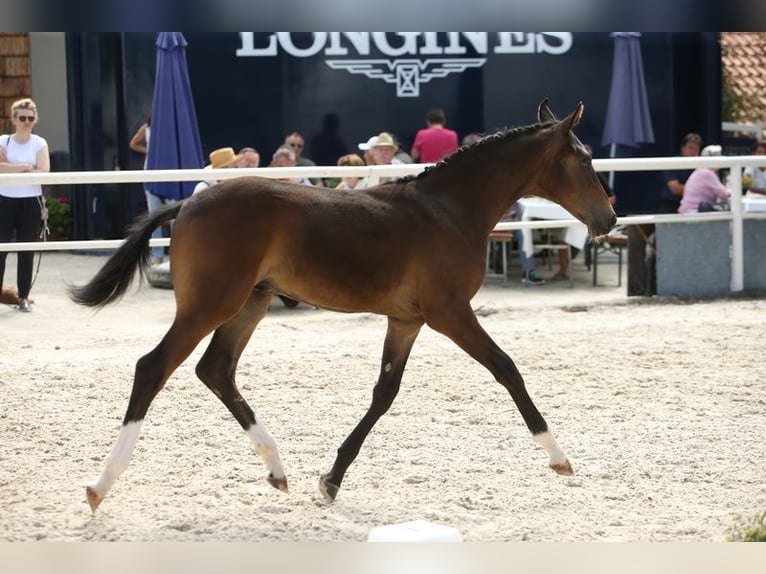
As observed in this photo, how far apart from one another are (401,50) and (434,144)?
68.5 inches

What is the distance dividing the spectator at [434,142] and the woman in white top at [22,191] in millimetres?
3726

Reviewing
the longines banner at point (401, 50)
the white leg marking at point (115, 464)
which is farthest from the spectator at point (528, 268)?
the white leg marking at point (115, 464)

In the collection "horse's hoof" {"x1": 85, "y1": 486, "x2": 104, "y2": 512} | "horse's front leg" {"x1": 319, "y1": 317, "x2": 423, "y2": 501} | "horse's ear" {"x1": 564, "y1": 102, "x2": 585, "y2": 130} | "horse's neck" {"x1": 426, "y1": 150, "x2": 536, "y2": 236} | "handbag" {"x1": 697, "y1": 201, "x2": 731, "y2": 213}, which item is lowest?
"horse's hoof" {"x1": 85, "y1": 486, "x2": 104, "y2": 512}

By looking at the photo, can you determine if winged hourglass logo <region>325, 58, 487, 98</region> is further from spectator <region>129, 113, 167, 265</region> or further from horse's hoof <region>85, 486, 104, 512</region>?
horse's hoof <region>85, 486, 104, 512</region>

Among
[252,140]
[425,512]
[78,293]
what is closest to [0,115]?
[252,140]

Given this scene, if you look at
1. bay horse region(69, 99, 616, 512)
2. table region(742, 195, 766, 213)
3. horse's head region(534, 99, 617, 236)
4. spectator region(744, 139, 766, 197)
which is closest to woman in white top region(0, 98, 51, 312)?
bay horse region(69, 99, 616, 512)

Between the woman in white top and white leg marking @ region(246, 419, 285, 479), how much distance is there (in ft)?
15.9

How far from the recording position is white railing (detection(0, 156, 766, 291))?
304 inches

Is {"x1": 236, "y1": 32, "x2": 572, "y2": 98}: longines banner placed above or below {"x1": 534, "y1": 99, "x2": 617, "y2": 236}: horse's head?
above

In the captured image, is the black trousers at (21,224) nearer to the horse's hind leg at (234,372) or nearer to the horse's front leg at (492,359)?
the horse's hind leg at (234,372)

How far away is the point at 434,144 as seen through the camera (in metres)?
11.0

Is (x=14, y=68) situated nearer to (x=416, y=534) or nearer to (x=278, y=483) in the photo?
(x=278, y=483)

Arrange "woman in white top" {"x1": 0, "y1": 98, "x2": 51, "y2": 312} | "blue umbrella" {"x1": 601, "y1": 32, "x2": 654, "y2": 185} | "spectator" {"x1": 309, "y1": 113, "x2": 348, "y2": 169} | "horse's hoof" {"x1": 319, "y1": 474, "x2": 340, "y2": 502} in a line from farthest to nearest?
"spectator" {"x1": 309, "y1": 113, "x2": 348, "y2": 169} < "blue umbrella" {"x1": 601, "y1": 32, "x2": 654, "y2": 185} < "woman in white top" {"x1": 0, "y1": 98, "x2": 51, "y2": 312} < "horse's hoof" {"x1": 319, "y1": 474, "x2": 340, "y2": 502}

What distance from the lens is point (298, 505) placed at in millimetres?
4168
